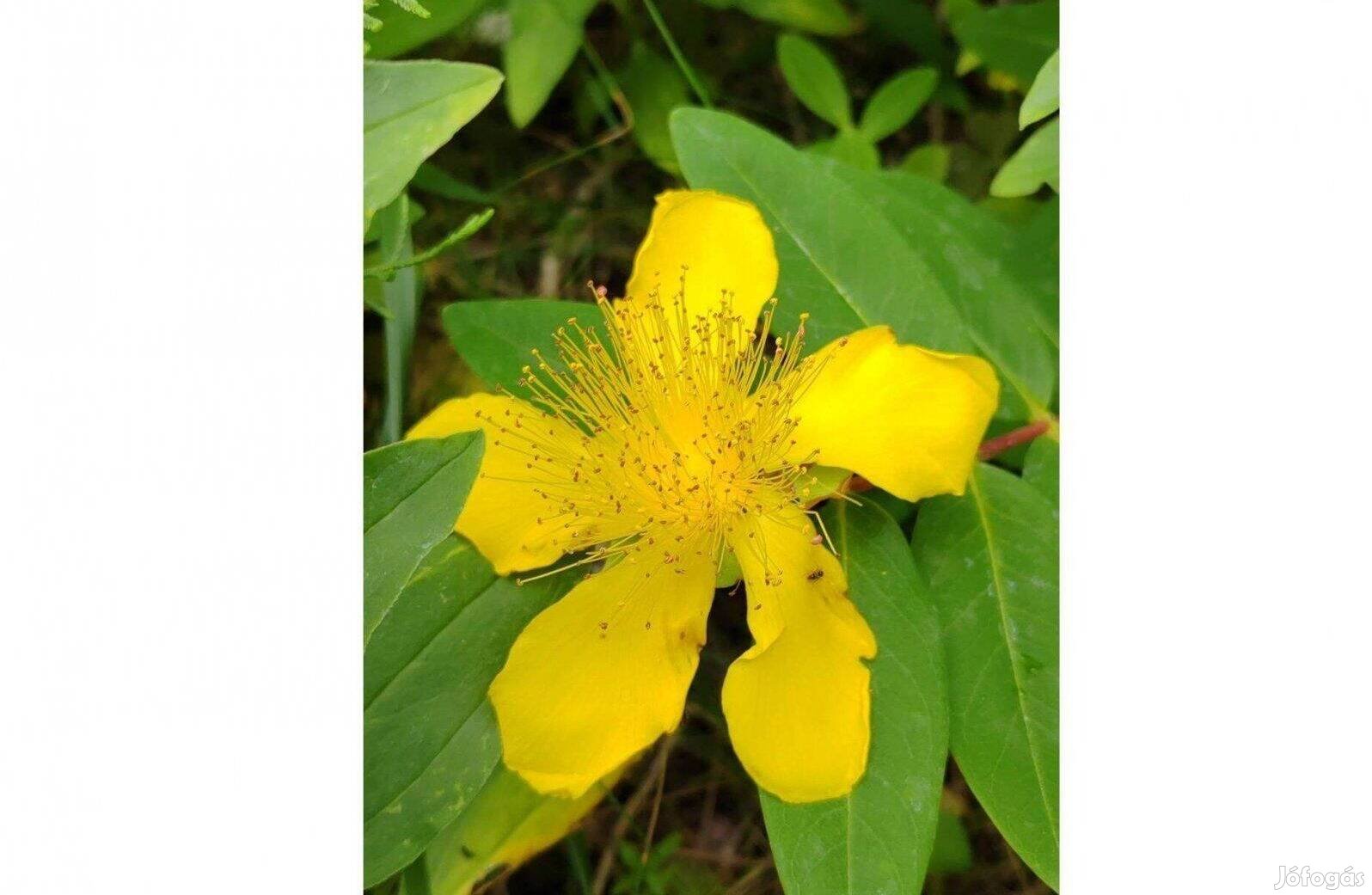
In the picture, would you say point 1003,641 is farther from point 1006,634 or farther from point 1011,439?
point 1011,439

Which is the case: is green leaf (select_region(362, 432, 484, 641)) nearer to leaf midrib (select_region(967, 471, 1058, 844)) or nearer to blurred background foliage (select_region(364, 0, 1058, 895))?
blurred background foliage (select_region(364, 0, 1058, 895))

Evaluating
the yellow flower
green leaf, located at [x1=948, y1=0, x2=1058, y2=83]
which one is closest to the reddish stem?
the yellow flower

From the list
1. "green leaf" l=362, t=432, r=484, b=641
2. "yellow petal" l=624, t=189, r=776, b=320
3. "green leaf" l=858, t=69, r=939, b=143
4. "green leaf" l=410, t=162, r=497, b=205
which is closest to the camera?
"green leaf" l=362, t=432, r=484, b=641

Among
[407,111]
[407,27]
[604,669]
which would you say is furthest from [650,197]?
[604,669]

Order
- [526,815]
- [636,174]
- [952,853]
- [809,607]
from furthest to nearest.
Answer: [636,174], [952,853], [526,815], [809,607]
